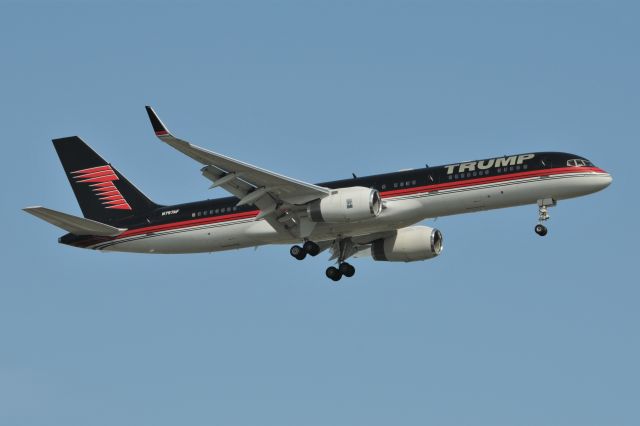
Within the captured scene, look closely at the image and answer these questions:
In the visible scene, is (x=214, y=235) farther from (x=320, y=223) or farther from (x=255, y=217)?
(x=320, y=223)

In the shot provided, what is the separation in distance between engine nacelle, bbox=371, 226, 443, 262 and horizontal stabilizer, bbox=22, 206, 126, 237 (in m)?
13.7

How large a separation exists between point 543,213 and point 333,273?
1188 cm

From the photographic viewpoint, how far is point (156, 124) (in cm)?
4691

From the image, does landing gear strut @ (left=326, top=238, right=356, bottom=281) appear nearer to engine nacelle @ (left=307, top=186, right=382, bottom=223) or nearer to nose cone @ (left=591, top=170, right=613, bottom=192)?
engine nacelle @ (left=307, top=186, right=382, bottom=223)

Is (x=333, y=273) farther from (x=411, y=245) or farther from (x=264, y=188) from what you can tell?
(x=264, y=188)

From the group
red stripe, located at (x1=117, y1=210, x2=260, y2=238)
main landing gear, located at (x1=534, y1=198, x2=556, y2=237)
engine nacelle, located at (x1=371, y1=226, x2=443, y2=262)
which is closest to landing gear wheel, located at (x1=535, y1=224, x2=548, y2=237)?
main landing gear, located at (x1=534, y1=198, x2=556, y2=237)

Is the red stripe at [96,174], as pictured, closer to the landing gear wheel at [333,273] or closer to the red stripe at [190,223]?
the red stripe at [190,223]

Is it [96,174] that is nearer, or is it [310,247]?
[310,247]

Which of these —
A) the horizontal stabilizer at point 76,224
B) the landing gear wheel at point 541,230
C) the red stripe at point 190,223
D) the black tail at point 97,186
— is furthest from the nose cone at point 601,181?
the horizontal stabilizer at point 76,224

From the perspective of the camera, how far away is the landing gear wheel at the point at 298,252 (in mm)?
55062

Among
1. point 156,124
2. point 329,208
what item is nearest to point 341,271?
point 329,208

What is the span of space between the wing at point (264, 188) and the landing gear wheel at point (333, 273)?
412cm

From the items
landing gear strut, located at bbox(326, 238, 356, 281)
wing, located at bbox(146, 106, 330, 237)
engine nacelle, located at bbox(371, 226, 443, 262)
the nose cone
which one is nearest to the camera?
wing, located at bbox(146, 106, 330, 237)

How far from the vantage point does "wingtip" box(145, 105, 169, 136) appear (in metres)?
46.7
